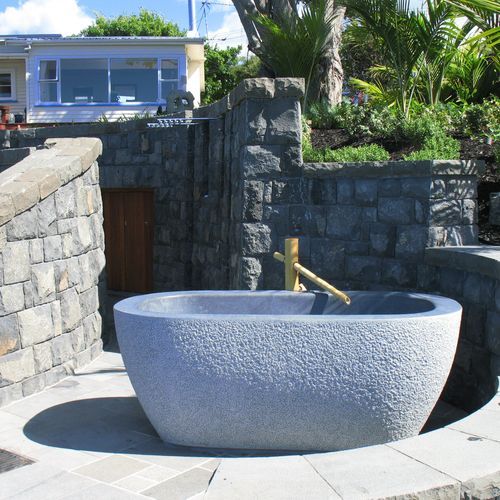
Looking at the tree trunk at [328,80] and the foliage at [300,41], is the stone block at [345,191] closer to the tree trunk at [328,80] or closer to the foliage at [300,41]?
the foliage at [300,41]

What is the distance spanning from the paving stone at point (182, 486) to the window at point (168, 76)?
19773mm

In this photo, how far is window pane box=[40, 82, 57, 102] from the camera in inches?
907

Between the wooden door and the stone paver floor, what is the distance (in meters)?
4.59

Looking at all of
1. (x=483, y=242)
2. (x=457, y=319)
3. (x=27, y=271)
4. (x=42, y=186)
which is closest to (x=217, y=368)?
(x=457, y=319)

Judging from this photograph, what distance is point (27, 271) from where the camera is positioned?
577cm

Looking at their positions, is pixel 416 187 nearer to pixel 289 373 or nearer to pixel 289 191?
pixel 289 191

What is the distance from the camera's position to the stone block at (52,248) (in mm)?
6109

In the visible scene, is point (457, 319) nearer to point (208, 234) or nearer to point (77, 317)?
point (77, 317)

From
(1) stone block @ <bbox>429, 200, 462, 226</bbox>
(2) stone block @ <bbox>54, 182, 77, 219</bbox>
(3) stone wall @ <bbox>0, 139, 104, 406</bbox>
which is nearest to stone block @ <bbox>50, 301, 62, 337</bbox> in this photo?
(3) stone wall @ <bbox>0, 139, 104, 406</bbox>

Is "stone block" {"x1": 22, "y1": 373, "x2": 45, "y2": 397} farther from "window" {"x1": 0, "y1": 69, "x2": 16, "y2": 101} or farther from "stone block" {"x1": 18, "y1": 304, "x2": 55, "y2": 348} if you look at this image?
"window" {"x1": 0, "y1": 69, "x2": 16, "y2": 101}

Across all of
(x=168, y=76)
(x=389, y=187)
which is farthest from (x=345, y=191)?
(x=168, y=76)

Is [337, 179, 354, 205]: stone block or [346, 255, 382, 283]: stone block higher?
[337, 179, 354, 205]: stone block

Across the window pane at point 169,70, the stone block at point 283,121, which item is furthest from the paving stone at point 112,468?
the window pane at point 169,70

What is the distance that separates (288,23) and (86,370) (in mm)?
5107
